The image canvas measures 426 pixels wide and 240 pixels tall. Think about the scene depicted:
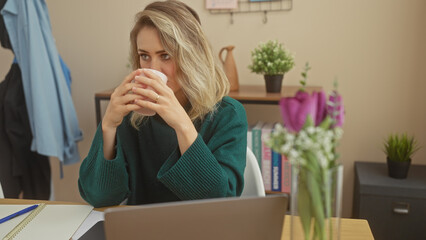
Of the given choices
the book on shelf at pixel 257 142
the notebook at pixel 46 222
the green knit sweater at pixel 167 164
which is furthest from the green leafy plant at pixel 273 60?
the notebook at pixel 46 222

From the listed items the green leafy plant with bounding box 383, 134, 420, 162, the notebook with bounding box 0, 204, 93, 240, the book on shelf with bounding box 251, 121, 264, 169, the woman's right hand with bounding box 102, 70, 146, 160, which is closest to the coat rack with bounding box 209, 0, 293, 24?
the book on shelf with bounding box 251, 121, 264, 169

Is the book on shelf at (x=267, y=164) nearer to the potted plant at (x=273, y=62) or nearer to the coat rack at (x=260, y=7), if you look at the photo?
the potted plant at (x=273, y=62)

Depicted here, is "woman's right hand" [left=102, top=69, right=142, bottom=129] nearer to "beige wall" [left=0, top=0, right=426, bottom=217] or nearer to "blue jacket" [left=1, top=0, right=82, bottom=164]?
"blue jacket" [left=1, top=0, right=82, bottom=164]

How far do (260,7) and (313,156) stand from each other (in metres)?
1.84

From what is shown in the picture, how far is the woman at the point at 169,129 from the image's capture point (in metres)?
0.93

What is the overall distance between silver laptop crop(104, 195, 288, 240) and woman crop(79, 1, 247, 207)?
378 millimetres

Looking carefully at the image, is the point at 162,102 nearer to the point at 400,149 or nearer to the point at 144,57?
the point at 144,57

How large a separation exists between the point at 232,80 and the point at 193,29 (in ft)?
3.02

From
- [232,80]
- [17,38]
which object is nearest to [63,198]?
[17,38]

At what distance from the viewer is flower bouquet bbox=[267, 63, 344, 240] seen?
47cm

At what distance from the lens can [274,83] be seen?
6.22ft

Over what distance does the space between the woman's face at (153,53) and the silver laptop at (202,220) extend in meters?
0.61

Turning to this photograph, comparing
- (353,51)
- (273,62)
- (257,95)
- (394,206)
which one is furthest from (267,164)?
(353,51)

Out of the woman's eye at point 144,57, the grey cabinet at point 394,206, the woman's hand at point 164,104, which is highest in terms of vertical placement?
the woman's eye at point 144,57
